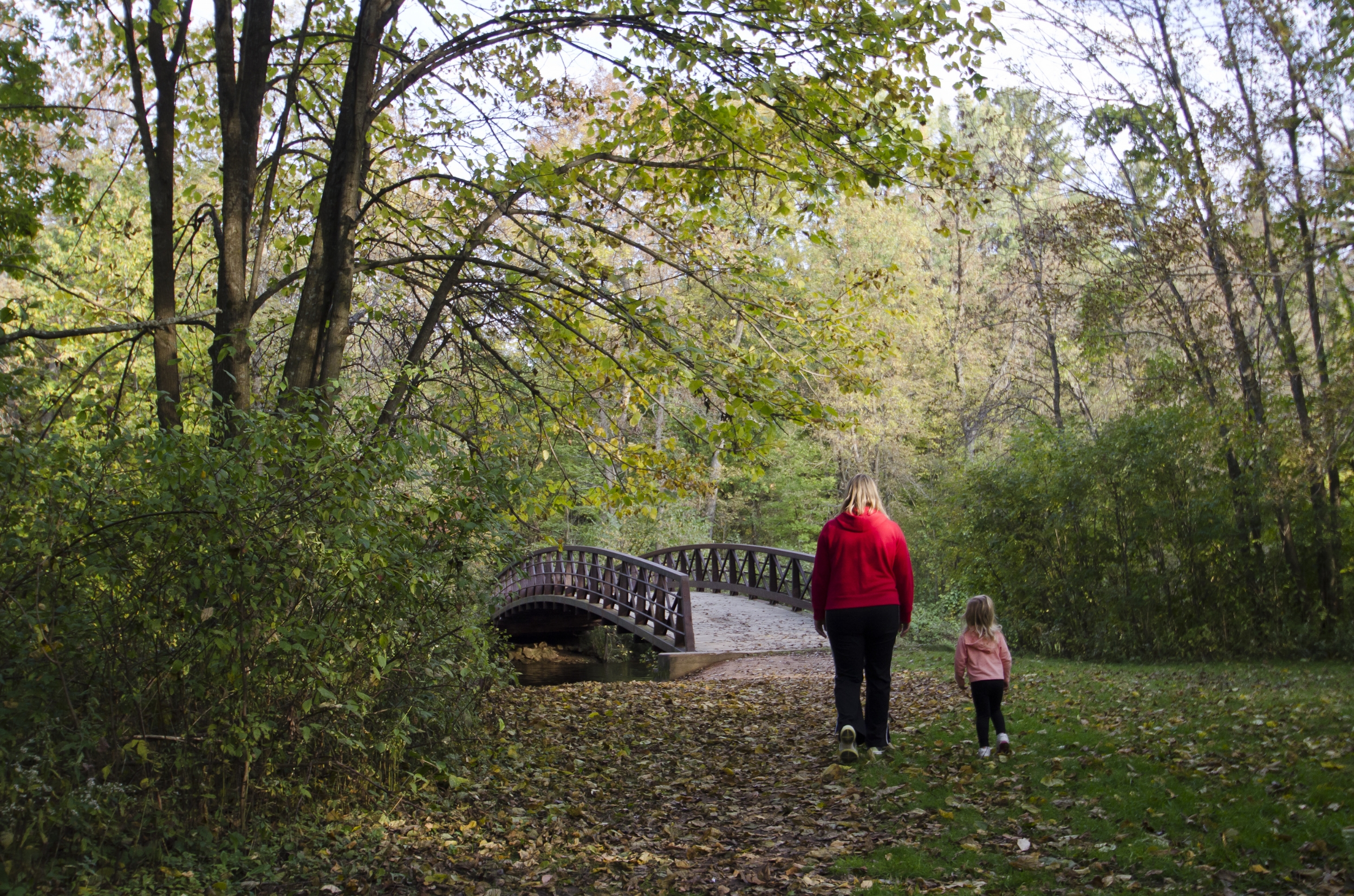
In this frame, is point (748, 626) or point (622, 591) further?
point (622, 591)

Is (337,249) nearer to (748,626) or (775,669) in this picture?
(775,669)

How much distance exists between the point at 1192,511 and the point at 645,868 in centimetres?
889

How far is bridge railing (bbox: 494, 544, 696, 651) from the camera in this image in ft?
48.4

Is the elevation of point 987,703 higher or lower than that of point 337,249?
lower

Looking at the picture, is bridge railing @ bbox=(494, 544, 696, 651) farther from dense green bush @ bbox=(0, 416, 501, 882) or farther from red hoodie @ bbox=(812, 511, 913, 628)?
dense green bush @ bbox=(0, 416, 501, 882)

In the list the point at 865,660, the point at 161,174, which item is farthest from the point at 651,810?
the point at 161,174

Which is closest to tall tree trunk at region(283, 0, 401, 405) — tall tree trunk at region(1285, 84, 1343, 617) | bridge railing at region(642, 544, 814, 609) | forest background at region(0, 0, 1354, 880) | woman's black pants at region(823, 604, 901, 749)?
forest background at region(0, 0, 1354, 880)

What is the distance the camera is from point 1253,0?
10.4 metres

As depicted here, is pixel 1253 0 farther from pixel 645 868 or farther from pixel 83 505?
pixel 83 505

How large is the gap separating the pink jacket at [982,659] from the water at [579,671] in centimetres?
992

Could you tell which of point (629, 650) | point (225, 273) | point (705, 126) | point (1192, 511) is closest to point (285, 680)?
point (225, 273)

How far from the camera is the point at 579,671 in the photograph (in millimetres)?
19109

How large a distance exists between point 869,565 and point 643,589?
1129 cm

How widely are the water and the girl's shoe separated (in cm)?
956
